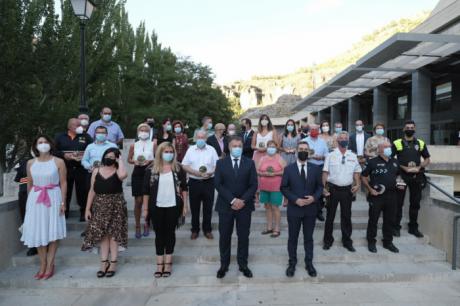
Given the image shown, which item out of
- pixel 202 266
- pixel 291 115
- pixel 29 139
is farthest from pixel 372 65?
pixel 291 115

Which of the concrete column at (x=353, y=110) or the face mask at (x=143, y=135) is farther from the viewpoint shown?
the concrete column at (x=353, y=110)

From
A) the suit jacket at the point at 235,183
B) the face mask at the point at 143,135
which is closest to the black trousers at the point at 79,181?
the face mask at the point at 143,135

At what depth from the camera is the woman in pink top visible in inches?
226

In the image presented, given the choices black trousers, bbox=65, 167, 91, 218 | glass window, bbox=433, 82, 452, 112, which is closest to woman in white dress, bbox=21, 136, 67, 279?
black trousers, bbox=65, 167, 91, 218

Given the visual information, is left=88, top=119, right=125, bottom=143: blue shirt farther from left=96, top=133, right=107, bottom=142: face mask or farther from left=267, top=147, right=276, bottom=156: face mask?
left=267, top=147, right=276, bottom=156: face mask

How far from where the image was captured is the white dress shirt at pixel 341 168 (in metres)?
5.32

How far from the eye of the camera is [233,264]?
5199mm

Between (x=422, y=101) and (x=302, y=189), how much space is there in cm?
1454

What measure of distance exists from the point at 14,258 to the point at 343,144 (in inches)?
227

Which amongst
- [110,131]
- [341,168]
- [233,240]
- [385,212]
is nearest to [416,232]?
[385,212]

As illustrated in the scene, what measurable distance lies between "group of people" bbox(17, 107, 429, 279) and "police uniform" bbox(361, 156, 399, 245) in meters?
0.02

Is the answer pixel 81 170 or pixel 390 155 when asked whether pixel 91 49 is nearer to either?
pixel 81 170

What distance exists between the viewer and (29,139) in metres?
8.73

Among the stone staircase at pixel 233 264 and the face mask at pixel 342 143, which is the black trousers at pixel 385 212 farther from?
the face mask at pixel 342 143
